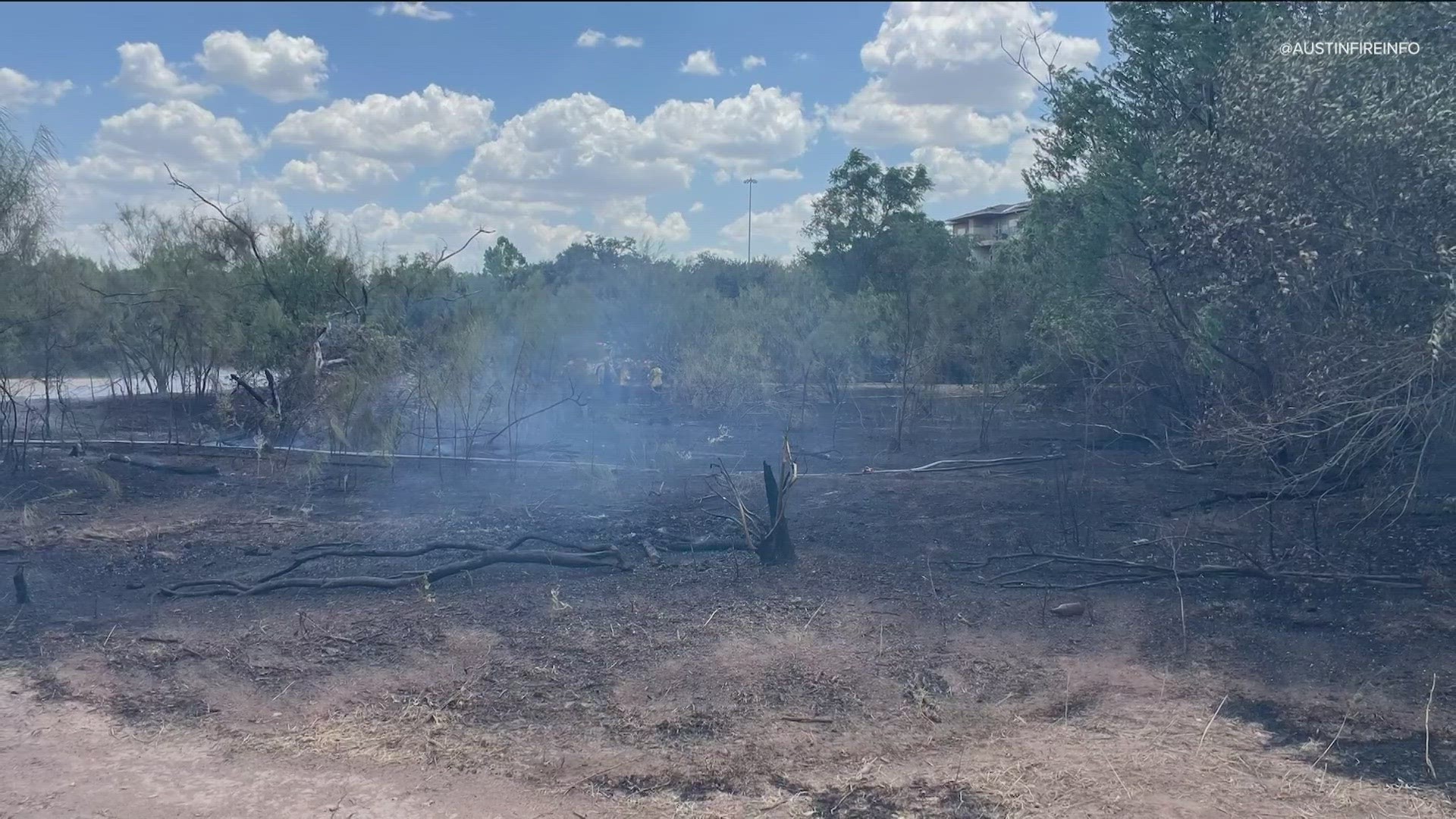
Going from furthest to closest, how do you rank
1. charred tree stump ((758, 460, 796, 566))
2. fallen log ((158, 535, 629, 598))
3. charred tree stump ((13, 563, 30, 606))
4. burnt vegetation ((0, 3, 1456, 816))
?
charred tree stump ((758, 460, 796, 566)) < fallen log ((158, 535, 629, 598)) < charred tree stump ((13, 563, 30, 606)) < burnt vegetation ((0, 3, 1456, 816))

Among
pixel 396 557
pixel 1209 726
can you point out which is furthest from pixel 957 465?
pixel 1209 726

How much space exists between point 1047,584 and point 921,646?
1587 mm

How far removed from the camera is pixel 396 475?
1278cm

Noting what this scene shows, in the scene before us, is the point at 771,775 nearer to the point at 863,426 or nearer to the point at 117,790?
the point at 117,790

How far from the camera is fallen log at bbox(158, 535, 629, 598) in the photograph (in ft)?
26.2

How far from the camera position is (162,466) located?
12906mm

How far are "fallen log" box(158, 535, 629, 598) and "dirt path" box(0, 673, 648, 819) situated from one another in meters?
2.29

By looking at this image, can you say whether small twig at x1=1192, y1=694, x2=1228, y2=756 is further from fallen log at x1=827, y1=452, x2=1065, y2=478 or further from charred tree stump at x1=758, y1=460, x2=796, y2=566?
fallen log at x1=827, y1=452, x2=1065, y2=478

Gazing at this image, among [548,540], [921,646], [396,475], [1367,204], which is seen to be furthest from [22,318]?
[1367,204]

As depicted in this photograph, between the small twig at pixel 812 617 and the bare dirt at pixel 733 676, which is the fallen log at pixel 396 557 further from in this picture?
the small twig at pixel 812 617

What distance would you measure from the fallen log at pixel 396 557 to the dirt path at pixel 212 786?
229cm

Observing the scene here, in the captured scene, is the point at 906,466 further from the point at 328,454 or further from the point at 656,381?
the point at 656,381

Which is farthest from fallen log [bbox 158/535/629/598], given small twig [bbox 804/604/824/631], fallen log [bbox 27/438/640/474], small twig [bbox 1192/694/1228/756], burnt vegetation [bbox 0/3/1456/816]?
small twig [bbox 1192/694/1228/756]

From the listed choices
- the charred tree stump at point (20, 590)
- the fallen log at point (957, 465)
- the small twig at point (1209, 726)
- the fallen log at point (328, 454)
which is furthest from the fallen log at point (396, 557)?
the fallen log at point (957, 465)
